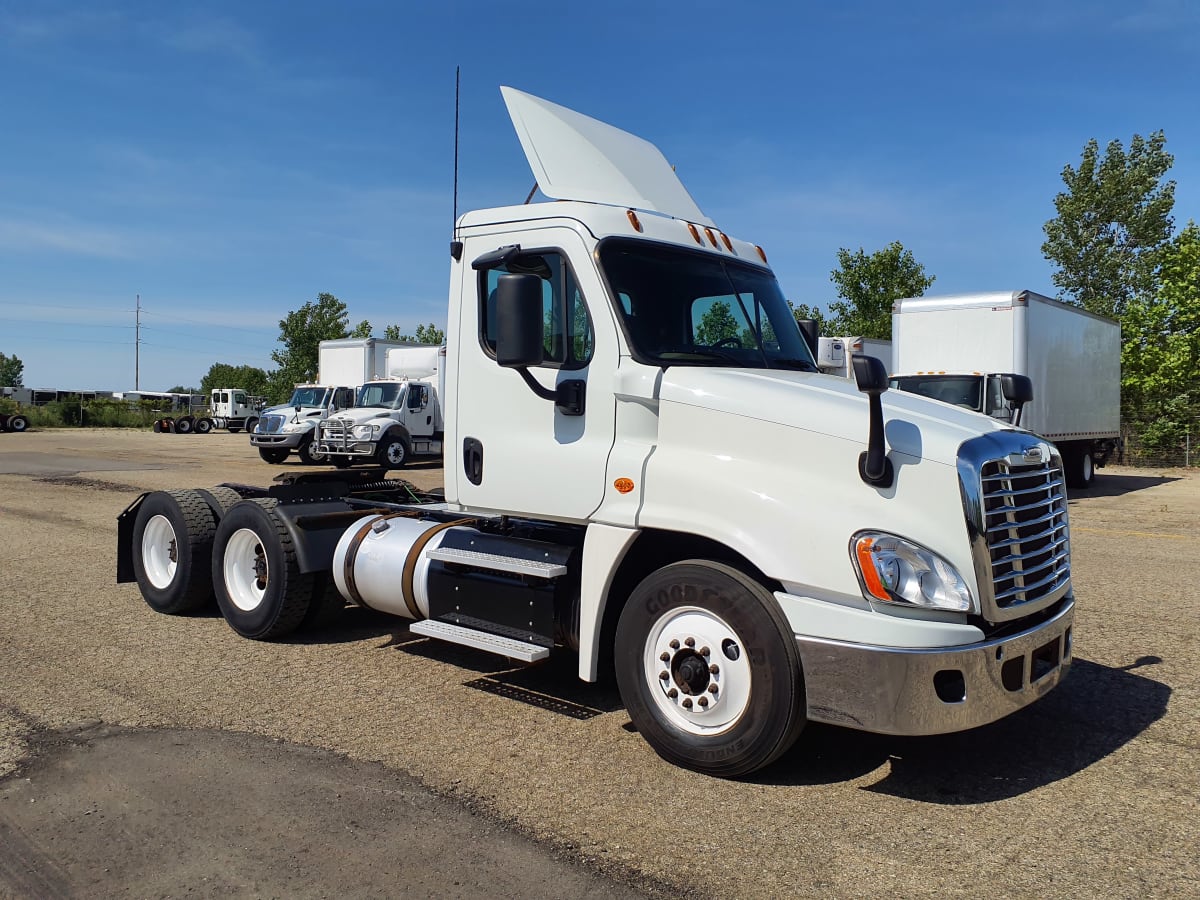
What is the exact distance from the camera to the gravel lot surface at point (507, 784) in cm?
335

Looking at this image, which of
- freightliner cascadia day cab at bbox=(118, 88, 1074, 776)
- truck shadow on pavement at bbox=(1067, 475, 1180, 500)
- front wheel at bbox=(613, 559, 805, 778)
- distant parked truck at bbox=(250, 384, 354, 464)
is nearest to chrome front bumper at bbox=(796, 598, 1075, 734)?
freightliner cascadia day cab at bbox=(118, 88, 1074, 776)

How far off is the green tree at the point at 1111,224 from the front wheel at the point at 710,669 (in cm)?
4506

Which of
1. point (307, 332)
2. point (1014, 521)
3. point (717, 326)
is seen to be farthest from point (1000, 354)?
point (307, 332)

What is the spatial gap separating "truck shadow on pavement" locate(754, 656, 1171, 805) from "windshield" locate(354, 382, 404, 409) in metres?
20.5

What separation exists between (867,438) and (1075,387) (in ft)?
58.2

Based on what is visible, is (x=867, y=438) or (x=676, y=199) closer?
(x=867, y=438)

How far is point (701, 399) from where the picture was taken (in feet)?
14.4

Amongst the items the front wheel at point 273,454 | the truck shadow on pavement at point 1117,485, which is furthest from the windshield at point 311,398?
the truck shadow on pavement at point 1117,485

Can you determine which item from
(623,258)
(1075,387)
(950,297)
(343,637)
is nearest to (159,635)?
(343,637)

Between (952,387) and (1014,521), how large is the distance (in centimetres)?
1394

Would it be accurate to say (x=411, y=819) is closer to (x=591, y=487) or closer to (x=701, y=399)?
(x=591, y=487)

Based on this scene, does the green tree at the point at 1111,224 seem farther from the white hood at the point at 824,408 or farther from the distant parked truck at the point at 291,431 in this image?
the white hood at the point at 824,408

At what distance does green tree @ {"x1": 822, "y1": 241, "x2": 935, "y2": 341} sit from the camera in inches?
1459

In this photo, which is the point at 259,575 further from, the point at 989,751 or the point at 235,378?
the point at 235,378
